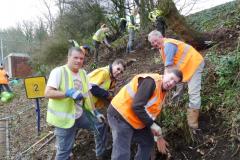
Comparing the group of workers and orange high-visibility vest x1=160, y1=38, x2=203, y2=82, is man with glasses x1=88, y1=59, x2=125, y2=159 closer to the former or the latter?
the group of workers

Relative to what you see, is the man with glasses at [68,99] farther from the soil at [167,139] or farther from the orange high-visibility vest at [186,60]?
the orange high-visibility vest at [186,60]

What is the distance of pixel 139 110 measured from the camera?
4.32 metres

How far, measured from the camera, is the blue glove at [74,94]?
511 cm

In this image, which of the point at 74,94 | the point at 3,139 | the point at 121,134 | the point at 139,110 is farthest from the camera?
the point at 3,139

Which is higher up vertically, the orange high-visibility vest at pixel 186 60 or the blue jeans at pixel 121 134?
the orange high-visibility vest at pixel 186 60

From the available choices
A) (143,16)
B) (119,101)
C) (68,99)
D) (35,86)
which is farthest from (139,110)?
(143,16)

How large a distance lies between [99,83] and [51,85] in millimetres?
1059

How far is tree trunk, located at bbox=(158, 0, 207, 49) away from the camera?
9430 millimetres

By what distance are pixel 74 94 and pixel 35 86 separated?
12.3ft

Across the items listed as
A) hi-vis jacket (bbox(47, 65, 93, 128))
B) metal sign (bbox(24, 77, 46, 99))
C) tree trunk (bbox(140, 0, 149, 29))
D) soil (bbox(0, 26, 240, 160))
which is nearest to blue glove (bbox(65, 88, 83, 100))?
hi-vis jacket (bbox(47, 65, 93, 128))

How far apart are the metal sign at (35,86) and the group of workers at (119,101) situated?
8.20 feet

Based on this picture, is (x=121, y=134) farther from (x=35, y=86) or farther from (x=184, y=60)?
(x=35, y=86)

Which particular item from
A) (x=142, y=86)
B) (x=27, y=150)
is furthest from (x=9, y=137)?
(x=142, y=86)

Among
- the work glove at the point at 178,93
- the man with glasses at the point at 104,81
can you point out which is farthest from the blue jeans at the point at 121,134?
the work glove at the point at 178,93
